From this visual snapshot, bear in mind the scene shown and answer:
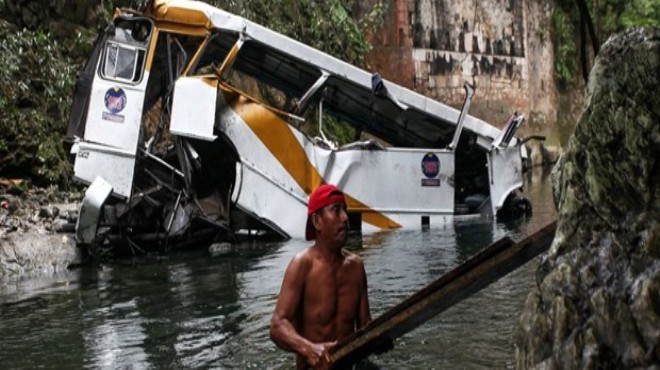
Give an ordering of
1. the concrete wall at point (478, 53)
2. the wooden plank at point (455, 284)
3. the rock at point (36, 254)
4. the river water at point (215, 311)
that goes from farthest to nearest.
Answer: the concrete wall at point (478, 53) < the rock at point (36, 254) < the river water at point (215, 311) < the wooden plank at point (455, 284)

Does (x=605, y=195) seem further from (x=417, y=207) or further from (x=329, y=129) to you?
(x=329, y=129)

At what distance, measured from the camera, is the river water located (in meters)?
6.71

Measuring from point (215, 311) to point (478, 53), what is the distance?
83.1ft

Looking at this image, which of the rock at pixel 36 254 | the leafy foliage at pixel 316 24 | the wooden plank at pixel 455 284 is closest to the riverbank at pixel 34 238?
the rock at pixel 36 254

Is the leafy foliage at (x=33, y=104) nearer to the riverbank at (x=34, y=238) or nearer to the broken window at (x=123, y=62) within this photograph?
the riverbank at (x=34, y=238)

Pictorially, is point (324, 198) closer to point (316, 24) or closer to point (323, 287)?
point (323, 287)

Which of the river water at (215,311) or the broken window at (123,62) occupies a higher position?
the broken window at (123,62)

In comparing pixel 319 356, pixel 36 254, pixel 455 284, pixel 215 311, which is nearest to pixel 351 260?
pixel 319 356

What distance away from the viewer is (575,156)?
379 centimetres

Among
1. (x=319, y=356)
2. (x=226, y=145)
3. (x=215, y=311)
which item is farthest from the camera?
(x=226, y=145)

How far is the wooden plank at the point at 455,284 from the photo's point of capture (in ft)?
13.5

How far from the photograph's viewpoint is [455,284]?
411 centimetres

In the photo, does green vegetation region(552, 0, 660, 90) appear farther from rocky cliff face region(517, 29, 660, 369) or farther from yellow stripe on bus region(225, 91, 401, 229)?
rocky cliff face region(517, 29, 660, 369)

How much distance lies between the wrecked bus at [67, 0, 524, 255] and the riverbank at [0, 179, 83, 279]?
1.08 feet
